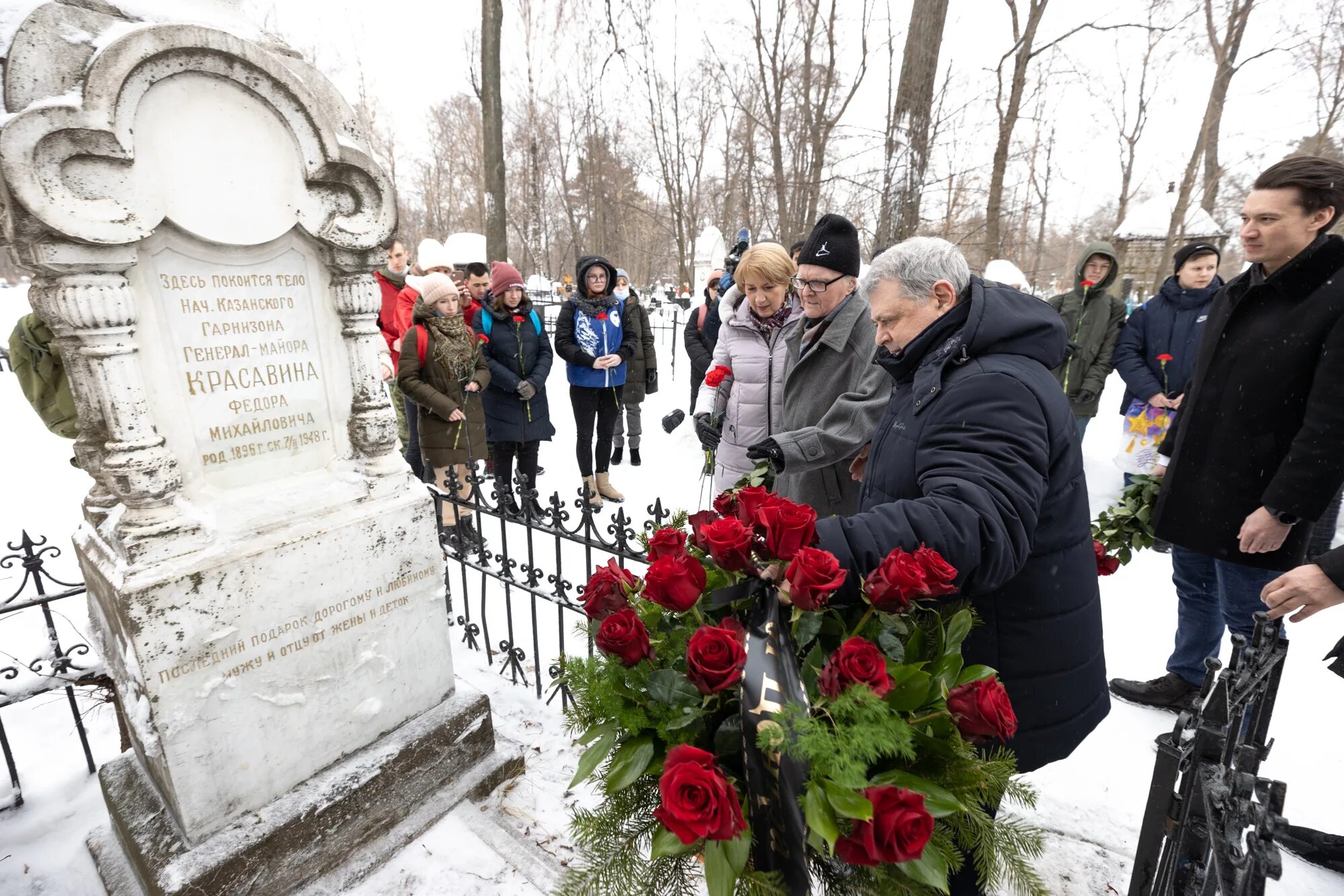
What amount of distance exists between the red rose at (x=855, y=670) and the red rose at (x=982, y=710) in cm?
14

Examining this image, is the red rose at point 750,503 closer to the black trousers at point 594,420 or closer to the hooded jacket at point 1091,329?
the black trousers at point 594,420

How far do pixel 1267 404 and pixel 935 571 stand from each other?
7.02 feet

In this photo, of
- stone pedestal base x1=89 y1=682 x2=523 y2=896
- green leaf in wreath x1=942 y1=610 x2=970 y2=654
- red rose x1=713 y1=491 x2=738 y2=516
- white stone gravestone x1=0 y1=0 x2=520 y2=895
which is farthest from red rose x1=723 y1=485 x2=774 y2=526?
stone pedestal base x1=89 y1=682 x2=523 y2=896

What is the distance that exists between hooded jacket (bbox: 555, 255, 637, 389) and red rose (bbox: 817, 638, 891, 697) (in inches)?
185

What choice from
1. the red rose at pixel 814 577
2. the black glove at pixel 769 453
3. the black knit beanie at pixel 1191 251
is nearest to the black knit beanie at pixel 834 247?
the black glove at pixel 769 453

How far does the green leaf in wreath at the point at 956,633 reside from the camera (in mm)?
1234

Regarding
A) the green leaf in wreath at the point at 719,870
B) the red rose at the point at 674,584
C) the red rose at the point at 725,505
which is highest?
the red rose at the point at 725,505

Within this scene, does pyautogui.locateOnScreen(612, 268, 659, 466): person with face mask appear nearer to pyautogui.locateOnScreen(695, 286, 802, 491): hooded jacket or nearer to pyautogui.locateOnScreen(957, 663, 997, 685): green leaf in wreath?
pyautogui.locateOnScreen(695, 286, 802, 491): hooded jacket

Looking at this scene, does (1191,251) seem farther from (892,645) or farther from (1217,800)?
(892,645)

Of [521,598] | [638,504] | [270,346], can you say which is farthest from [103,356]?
[638,504]

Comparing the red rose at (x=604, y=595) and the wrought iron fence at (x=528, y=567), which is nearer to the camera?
the red rose at (x=604, y=595)

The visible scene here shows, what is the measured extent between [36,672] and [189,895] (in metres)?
1.36

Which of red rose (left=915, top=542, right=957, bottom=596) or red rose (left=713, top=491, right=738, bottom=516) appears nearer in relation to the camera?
red rose (left=915, top=542, right=957, bottom=596)

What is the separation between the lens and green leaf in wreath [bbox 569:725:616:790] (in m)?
1.15
